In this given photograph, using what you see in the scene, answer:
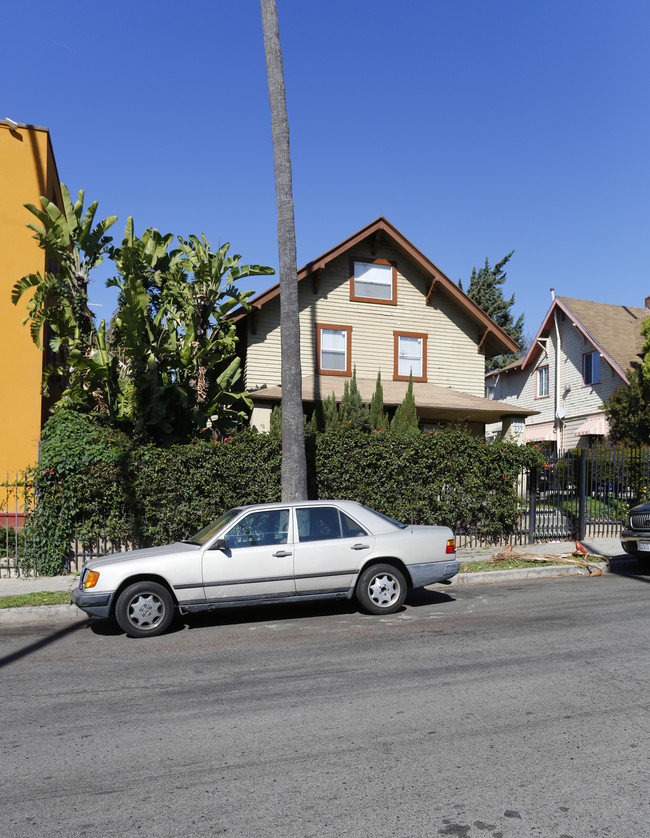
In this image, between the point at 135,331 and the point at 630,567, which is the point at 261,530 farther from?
the point at 630,567

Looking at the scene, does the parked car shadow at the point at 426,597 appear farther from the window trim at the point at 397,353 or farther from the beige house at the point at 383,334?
the window trim at the point at 397,353

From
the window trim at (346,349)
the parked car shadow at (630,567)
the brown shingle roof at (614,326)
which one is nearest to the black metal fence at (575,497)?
the parked car shadow at (630,567)

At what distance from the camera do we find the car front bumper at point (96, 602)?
7.97 meters

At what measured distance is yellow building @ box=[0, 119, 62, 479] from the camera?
1680cm

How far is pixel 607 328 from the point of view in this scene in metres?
29.9

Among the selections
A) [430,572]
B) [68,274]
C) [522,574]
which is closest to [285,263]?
[68,274]

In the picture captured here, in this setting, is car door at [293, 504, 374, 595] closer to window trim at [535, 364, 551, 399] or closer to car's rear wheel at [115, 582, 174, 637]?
car's rear wheel at [115, 582, 174, 637]

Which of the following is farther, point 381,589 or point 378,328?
point 378,328

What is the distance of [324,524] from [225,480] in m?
4.55

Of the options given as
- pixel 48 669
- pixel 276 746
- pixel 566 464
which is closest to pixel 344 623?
pixel 48 669

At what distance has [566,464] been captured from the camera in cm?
1552

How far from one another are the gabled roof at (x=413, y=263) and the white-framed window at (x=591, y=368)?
5.75 meters

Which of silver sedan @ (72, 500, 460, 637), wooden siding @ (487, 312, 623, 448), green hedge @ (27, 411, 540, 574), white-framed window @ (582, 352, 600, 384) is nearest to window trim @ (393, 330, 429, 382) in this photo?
wooden siding @ (487, 312, 623, 448)

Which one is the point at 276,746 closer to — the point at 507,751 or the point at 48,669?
the point at 507,751
